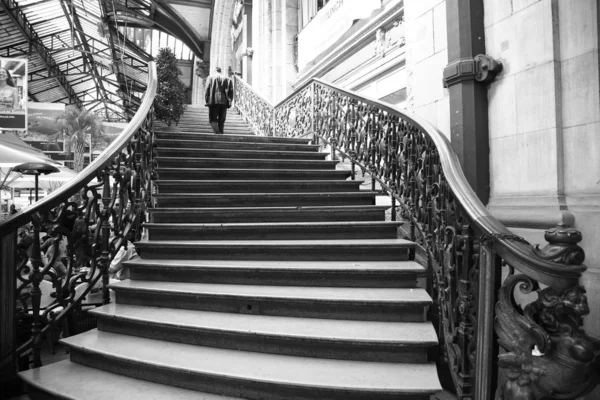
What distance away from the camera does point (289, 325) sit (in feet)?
9.86

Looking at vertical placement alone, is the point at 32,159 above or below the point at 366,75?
below

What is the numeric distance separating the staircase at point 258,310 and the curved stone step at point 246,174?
0.24m

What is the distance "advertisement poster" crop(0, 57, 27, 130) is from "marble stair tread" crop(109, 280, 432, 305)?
23.8 ft

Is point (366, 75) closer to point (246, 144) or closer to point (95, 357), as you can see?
point (246, 144)

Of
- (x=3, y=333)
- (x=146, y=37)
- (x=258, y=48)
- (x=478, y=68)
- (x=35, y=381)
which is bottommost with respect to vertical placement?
(x=35, y=381)

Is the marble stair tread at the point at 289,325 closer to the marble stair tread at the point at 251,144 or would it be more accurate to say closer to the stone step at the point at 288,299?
the stone step at the point at 288,299

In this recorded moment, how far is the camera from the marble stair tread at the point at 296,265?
135 inches

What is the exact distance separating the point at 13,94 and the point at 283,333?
943 cm

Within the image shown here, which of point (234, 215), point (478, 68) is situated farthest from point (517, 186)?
point (234, 215)

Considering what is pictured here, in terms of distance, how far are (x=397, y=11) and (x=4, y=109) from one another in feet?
27.8

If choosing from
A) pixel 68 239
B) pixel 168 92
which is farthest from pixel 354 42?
pixel 68 239

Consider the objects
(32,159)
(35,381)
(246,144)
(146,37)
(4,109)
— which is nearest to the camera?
(35,381)

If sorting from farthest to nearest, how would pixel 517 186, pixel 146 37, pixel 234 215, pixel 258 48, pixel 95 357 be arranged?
1. pixel 146 37
2. pixel 258 48
3. pixel 234 215
4. pixel 517 186
5. pixel 95 357

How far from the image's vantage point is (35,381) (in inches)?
109
